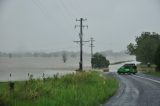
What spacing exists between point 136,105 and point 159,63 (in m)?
52.0

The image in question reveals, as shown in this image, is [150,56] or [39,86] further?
[150,56]

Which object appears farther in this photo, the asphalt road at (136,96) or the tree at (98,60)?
the tree at (98,60)

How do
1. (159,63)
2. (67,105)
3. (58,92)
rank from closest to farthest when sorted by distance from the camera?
1. (67,105)
2. (58,92)
3. (159,63)

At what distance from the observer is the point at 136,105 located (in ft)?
68.0

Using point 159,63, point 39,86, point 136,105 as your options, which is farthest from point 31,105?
point 159,63

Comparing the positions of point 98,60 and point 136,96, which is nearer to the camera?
point 136,96

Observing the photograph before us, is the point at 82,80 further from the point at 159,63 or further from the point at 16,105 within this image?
the point at 159,63

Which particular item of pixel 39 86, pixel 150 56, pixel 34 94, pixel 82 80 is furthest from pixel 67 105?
pixel 150 56

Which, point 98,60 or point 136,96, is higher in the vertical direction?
point 98,60

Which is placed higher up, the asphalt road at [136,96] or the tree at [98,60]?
the tree at [98,60]

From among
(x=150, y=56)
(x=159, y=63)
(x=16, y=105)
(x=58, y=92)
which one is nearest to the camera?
(x=16, y=105)

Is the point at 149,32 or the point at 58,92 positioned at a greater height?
the point at 149,32

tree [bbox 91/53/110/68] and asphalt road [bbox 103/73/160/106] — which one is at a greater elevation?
tree [bbox 91/53/110/68]

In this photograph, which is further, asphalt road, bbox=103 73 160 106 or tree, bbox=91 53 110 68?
tree, bbox=91 53 110 68
